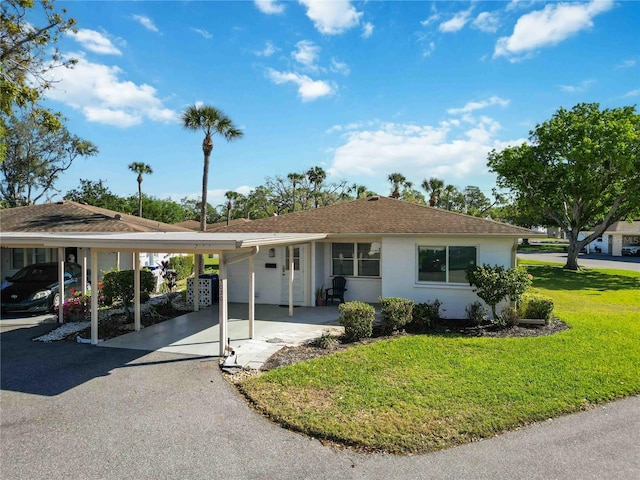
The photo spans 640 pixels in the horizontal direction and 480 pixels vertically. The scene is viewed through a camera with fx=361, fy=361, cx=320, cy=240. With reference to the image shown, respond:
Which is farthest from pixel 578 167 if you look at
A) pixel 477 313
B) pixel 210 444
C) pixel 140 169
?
pixel 140 169

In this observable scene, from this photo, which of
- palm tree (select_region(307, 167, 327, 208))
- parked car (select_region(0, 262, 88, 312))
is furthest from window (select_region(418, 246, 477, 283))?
palm tree (select_region(307, 167, 327, 208))

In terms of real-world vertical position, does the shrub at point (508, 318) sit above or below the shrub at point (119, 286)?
below

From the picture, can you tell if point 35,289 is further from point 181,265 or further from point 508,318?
point 508,318

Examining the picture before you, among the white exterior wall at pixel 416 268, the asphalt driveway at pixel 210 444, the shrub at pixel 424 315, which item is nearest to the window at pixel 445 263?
the white exterior wall at pixel 416 268

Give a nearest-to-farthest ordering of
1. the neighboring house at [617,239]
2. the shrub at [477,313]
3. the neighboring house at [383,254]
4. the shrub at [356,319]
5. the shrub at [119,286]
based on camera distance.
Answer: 1. the shrub at [356,319]
2. the shrub at [477,313]
3. the shrub at [119,286]
4. the neighboring house at [383,254]
5. the neighboring house at [617,239]

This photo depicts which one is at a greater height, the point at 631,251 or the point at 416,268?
the point at 416,268

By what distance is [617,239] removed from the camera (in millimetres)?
41938

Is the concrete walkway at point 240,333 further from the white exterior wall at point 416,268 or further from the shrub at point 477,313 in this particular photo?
the shrub at point 477,313

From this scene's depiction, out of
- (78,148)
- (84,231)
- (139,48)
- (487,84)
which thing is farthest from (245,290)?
(78,148)

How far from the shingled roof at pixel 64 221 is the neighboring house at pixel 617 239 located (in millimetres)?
47570

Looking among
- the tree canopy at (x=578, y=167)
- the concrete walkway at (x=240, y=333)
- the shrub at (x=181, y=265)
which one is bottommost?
the concrete walkway at (x=240, y=333)

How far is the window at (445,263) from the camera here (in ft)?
36.2

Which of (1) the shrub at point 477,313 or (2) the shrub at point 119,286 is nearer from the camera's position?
(1) the shrub at point 477,313

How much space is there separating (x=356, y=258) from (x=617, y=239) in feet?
144
